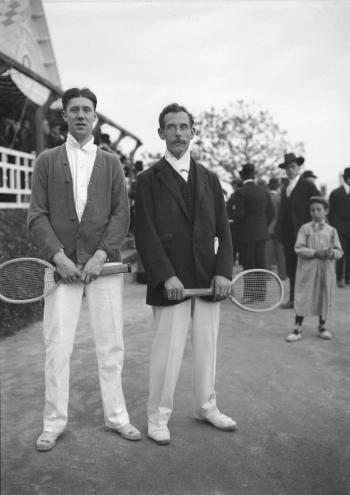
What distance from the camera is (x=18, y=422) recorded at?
3.10 m

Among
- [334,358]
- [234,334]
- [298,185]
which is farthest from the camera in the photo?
[298,185]

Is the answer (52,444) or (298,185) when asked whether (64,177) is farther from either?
(298,185)

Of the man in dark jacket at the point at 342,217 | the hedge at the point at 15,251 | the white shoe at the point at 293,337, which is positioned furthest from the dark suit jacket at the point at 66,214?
the man in dark jacket at the point at 342,217

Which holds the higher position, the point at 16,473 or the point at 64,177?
the point at 64,177

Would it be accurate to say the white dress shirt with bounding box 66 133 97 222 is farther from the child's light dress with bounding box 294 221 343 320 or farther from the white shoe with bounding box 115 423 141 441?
the child's light dress with bounding box 294 221 343 320

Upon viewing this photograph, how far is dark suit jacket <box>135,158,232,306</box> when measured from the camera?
288 cm

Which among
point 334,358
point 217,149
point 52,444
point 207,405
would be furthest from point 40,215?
point 217,149

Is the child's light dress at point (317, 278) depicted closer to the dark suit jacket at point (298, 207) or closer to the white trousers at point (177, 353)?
the dark suit jacket at point (298, 207)

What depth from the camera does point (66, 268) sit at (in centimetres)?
270

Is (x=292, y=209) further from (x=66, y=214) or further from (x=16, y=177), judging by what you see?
(x=66, y=214)

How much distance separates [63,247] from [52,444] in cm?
111

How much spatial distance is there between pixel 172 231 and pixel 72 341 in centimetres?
87

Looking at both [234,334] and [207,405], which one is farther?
[234,334]

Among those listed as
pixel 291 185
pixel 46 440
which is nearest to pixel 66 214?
pixel 46 440
